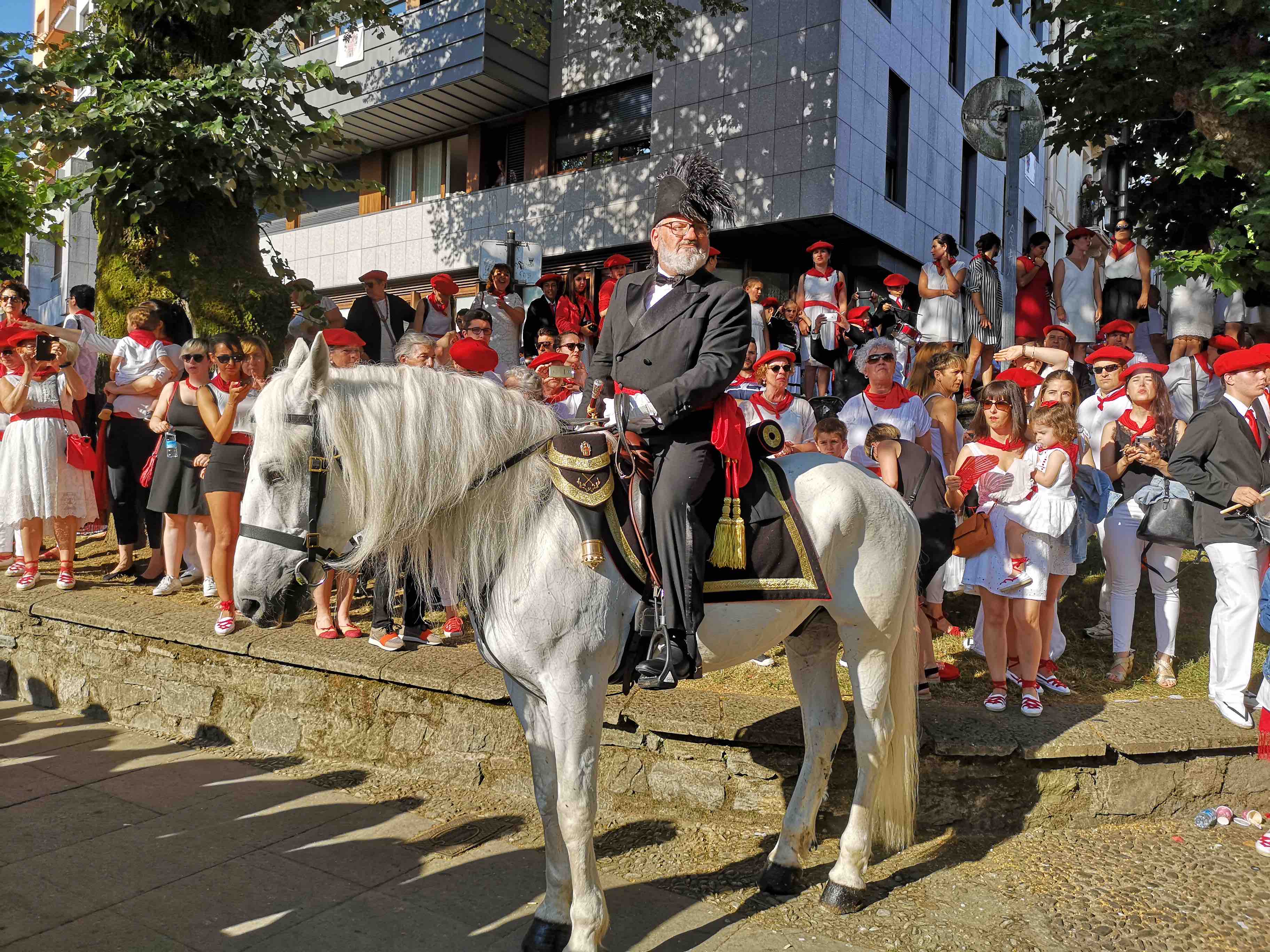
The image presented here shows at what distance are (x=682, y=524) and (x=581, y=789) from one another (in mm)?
1057

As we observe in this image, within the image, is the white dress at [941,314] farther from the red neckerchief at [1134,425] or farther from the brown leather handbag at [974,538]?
the brown leather handbag at [974,538]

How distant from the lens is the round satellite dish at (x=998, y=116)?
25.4ft

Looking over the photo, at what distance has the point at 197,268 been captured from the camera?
8.53 meters

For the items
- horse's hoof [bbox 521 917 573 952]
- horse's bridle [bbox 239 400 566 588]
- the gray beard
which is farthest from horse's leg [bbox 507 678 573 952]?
the gray beard

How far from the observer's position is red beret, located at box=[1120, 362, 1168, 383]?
623 cm

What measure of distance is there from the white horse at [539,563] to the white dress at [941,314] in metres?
6.89

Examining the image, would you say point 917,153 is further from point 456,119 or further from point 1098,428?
point 1098,428

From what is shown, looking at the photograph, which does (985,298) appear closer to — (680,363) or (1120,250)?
(1120,250)

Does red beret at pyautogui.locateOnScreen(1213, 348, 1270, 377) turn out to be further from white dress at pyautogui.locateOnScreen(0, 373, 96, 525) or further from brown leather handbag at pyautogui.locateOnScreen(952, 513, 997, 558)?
white dress at pyautogui.locateOnScreen(0, 373, 96, 525)

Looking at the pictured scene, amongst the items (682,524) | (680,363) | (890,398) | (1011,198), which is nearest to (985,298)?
(1011,198)

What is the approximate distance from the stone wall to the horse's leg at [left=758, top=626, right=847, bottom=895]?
263 millimetres

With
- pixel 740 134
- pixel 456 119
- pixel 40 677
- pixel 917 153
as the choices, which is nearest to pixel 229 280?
pixel 40 677

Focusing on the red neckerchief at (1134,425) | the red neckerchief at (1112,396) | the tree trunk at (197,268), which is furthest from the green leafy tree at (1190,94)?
the tree trunk at (197,268)

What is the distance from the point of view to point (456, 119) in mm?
20156
